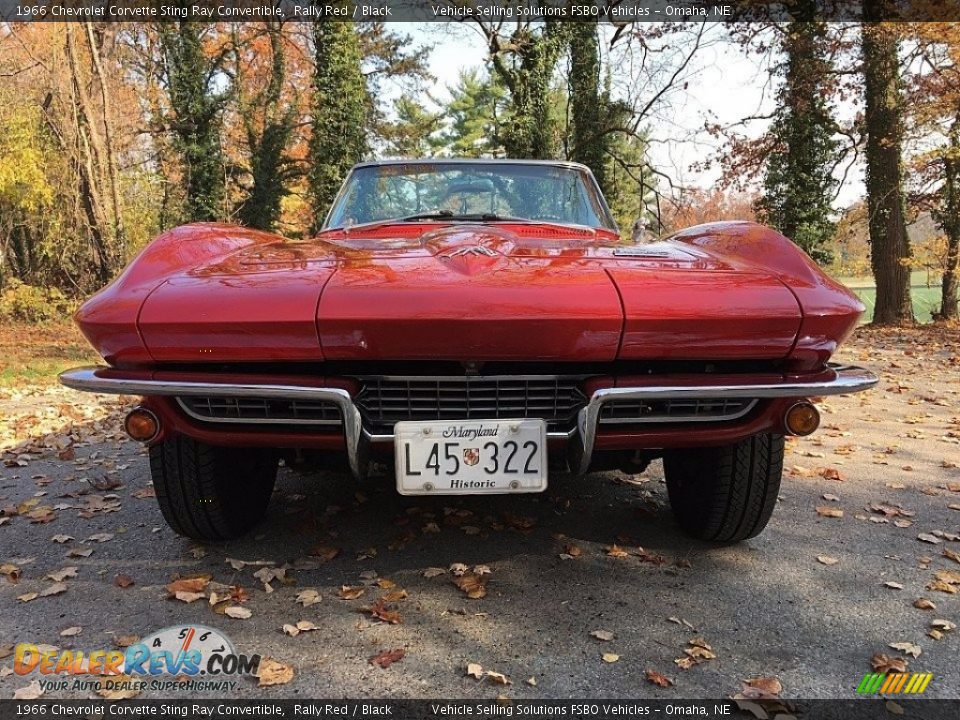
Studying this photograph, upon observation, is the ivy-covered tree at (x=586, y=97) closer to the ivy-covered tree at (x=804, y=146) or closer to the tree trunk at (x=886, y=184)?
the ivy-covered tree at (x=804, y=146)

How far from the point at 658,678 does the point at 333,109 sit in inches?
650

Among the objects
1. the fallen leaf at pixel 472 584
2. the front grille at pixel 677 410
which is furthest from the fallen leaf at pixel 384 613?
the front grille at pixel 677 410

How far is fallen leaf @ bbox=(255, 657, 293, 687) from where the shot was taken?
1.68 metres

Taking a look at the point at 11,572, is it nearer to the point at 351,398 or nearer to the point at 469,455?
the point at 351,398

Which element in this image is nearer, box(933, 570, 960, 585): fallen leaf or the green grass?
box(933, 570, 960, 585): fallen leaf

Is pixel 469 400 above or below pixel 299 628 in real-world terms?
above

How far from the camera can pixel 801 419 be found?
201cm

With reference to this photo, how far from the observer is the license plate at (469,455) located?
1868 millimetres

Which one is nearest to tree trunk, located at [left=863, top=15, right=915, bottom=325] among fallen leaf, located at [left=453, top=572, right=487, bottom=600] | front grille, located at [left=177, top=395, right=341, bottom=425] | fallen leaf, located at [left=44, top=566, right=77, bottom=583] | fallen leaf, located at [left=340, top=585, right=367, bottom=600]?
fallen leaf, located at [left=453, top=572, right=487, bottom=600]

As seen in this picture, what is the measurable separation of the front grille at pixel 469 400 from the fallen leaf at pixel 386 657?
620mm

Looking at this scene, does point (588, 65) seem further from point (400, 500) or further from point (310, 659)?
point (310, 659)

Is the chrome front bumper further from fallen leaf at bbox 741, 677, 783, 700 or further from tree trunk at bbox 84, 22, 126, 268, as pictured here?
tree trunk at bbox 84, 22, 126, 268

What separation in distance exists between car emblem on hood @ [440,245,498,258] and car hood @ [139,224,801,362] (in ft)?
0.36

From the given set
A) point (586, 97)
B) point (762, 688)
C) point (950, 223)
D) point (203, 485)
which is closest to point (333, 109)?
point (586, 97)
